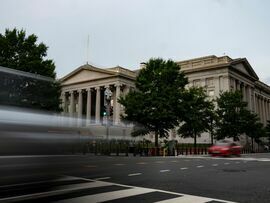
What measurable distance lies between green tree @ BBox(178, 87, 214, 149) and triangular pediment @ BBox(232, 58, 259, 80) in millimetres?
25277

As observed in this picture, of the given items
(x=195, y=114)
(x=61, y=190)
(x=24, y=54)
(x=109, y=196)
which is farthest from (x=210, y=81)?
(x=109, y=196)

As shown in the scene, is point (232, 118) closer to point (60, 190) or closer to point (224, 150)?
point (224, 150)

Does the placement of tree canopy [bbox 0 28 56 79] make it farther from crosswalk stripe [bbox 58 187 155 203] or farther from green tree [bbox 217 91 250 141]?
green tree [bbox 217 91 250 141]

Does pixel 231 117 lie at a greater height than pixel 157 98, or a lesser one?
lesser

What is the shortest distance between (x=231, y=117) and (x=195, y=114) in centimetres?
1332

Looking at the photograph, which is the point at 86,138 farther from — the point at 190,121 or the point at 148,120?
the point at 190,121

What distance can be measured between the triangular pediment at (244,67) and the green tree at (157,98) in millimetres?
35317

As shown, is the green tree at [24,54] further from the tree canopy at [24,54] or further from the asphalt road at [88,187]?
the asphalt road at [88,187]

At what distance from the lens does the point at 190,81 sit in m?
75.1

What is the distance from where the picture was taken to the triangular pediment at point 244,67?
237 feet

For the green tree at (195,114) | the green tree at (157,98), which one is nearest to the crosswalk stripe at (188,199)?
the green tree at (157,98)

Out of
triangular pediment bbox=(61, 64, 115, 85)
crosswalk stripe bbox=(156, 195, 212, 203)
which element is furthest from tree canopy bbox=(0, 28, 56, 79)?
triangular pediment bbox=(61, 64, 115, 85)

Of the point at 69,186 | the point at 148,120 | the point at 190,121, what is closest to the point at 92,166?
the point at 69,186

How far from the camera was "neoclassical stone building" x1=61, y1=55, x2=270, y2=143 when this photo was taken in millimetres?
70562
